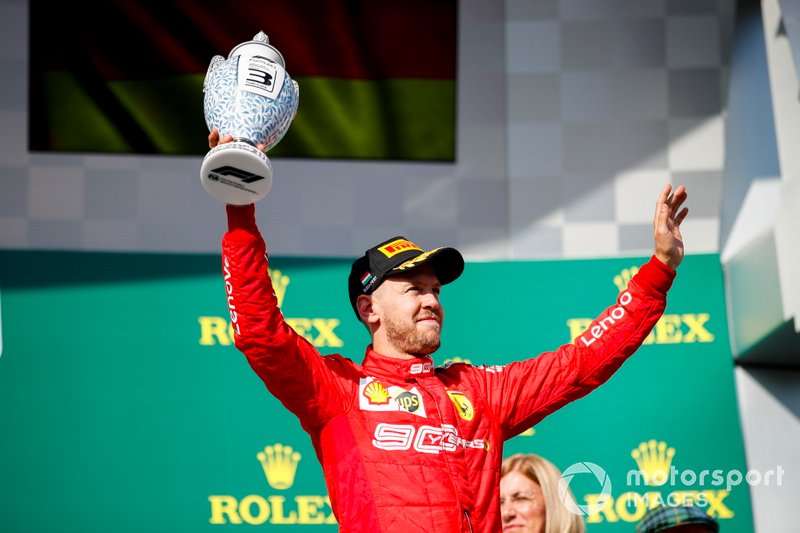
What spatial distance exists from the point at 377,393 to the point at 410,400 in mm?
88

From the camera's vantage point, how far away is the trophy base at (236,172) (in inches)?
96.7

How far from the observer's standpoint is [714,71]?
5297 millimetres

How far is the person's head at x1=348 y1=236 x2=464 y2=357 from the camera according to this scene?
2.92 metres

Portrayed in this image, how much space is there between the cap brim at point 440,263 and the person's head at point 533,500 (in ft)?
3.32

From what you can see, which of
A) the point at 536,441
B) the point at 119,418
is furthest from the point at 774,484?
the point at 119,418

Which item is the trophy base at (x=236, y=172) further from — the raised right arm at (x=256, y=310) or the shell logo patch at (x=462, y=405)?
the shell logo patch at (x=462, y=405)

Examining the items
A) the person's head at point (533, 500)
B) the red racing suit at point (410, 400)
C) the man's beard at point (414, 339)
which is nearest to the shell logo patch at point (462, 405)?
the red racing suit at point (410, 400)

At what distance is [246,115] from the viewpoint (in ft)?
8.44

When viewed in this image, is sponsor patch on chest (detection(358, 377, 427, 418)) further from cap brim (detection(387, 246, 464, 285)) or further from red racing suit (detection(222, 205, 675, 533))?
cap brim (detection(387, 246, 464, 285))

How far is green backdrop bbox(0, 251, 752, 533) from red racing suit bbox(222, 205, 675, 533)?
1796mm

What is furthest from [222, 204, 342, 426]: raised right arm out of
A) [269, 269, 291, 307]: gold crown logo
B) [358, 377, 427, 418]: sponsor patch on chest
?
[269, 269, 291, 307]: gold crown logo

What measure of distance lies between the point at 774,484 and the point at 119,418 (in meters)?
2.76

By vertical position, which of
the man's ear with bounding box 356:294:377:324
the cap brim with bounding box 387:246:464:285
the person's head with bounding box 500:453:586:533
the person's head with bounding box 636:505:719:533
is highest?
the cap brim with bounding box 387:246:464:285

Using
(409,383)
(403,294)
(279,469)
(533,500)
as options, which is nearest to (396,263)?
(403,294)
